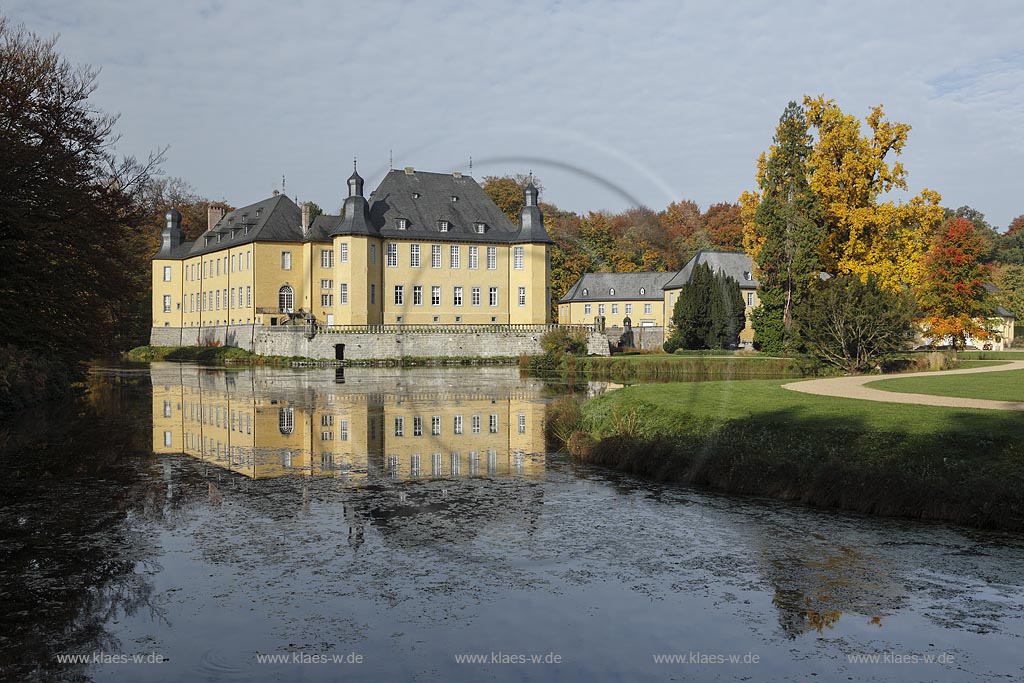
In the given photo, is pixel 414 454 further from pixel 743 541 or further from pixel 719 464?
pixel 743 541

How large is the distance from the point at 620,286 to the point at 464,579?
80.1 m

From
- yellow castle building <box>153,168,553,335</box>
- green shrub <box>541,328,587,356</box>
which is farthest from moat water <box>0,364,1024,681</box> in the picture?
yellow castle building <box>153,168,553,335</box>

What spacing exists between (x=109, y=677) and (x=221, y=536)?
14.5 ft

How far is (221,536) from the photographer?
11.7m

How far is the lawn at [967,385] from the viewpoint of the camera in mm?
22077

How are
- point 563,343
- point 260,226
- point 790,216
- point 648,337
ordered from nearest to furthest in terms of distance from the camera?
point 790,216, point 563,343, point 260,226, point 648,337

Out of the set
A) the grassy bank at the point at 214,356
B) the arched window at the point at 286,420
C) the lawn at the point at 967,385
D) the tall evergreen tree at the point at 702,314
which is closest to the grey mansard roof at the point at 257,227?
the grassy bank at the point at 214,356

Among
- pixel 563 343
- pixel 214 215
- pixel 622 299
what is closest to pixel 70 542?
pixel 563 343

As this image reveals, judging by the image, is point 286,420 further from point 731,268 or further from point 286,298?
point 731,268

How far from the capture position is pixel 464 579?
390 inches

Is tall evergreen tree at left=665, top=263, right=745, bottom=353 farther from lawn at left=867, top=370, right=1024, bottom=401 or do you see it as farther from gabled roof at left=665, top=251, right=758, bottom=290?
lawn at left=867, top=370, right=1024, bottom=401

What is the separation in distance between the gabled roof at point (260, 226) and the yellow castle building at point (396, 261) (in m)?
0.13

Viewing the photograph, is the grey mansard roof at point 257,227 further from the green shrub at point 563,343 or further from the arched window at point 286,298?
the green shrub at point 563,343

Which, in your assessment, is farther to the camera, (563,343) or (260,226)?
(260,226)
